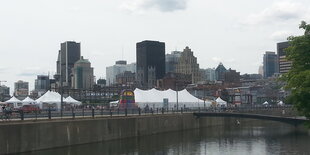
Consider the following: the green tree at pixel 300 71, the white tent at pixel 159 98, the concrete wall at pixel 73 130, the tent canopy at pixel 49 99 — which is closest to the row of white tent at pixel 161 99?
the white tent at pixel 159 98

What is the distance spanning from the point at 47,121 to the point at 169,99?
49.2m

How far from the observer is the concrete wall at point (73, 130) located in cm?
4288

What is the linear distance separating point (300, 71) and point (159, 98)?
65.9 meters

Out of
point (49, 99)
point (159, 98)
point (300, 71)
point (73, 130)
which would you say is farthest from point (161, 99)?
point (300, 71)

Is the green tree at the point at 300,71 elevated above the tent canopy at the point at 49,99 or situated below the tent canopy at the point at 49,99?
above

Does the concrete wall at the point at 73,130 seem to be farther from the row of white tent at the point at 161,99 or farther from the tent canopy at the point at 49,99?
the tent canopy at the point at 49,99

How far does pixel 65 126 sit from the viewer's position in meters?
49.7

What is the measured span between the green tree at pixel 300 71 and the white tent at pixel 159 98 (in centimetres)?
6107

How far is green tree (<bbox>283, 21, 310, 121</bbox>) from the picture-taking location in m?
25.8

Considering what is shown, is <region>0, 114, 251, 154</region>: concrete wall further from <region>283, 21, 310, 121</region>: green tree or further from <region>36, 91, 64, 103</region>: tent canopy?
<region>283, 21, 310, 121</region>: green tree

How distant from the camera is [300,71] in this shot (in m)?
27.2

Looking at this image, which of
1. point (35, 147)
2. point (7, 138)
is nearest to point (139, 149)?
point (35, 147)

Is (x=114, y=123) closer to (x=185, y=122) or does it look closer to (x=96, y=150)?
(x=96, y=150)

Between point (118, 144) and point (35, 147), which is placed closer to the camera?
point (35, 147)
